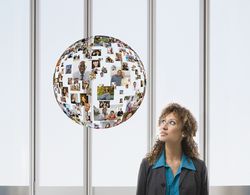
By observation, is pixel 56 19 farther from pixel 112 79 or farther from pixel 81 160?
pixel 112 79

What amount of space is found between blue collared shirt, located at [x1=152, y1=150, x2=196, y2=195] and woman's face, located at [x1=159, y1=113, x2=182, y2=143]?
0.11m

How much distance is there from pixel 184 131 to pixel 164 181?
32 cm

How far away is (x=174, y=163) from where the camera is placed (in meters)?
2.50

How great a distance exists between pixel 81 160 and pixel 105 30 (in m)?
1.28

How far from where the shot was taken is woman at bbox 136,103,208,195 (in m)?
2.43

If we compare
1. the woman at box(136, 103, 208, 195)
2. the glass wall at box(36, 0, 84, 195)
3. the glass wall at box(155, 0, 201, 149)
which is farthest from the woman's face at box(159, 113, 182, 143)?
the glass wall at box(36, 0, 84, 195)

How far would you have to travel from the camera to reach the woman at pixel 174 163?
2426mm
